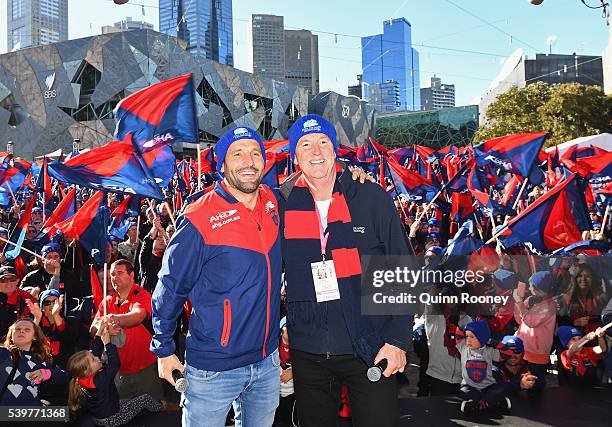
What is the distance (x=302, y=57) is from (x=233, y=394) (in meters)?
185

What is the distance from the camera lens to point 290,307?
2779 mm

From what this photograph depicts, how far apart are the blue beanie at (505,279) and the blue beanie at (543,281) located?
31 cm

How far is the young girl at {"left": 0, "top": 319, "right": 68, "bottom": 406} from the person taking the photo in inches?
171

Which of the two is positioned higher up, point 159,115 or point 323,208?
point 159,115

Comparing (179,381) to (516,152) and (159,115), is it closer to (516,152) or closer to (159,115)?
(159,115)

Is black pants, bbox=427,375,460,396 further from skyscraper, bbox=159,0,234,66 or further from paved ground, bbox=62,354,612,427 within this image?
skyscraper, bbox=159,0,234,66

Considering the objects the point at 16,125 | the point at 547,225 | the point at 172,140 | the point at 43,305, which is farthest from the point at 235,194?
the point at 16,125

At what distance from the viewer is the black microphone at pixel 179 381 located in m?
2.54

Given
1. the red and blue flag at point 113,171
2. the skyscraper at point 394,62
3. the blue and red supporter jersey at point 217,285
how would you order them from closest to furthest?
the blue and red supporter jersey at point 217,285 → the red and blue flag at point 113,171 → the skyscraper at point 394,62

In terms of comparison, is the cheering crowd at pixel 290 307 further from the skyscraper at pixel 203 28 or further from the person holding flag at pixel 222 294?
the skyscraper at pixel 203 28

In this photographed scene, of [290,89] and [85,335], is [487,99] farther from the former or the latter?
[85,335]

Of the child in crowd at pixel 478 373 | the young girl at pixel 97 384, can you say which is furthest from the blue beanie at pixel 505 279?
the young girl at pixel 97 384

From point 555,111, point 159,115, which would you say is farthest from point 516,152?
point 555,111

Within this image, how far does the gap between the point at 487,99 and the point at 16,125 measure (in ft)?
227
